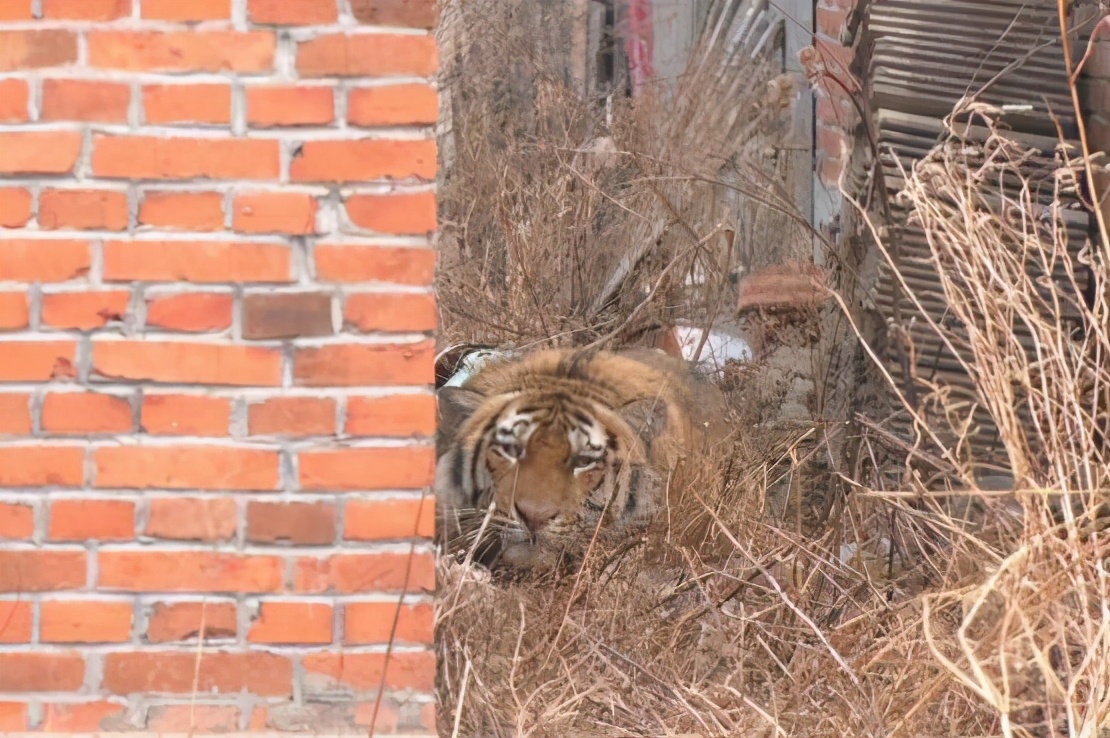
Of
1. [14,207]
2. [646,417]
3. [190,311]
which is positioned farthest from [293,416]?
[646,417]

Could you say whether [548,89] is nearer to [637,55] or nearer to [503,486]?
[637,55]

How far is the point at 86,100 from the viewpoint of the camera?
1.98m

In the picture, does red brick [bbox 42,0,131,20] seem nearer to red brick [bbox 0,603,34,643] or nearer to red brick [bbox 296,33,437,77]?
red brick [bbox 296,33,437,77]

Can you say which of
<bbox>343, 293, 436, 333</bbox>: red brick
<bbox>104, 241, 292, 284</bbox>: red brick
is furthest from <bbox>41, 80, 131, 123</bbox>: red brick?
<bbox>343, 293, 436, 333</bbox>: red brick

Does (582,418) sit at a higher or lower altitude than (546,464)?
higher

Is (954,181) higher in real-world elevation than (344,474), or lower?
higher

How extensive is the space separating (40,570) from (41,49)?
33.9 inches

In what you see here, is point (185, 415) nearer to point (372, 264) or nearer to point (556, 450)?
point (372, 264)

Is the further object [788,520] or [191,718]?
[788,520]

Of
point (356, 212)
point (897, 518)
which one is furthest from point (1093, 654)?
point (356, 212)

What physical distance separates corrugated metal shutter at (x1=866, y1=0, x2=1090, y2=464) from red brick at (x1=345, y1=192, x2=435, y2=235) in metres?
1.69

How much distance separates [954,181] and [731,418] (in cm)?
181

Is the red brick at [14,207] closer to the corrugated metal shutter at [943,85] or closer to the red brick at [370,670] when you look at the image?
the red brick at [370,670]

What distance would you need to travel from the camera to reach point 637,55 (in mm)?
5980
